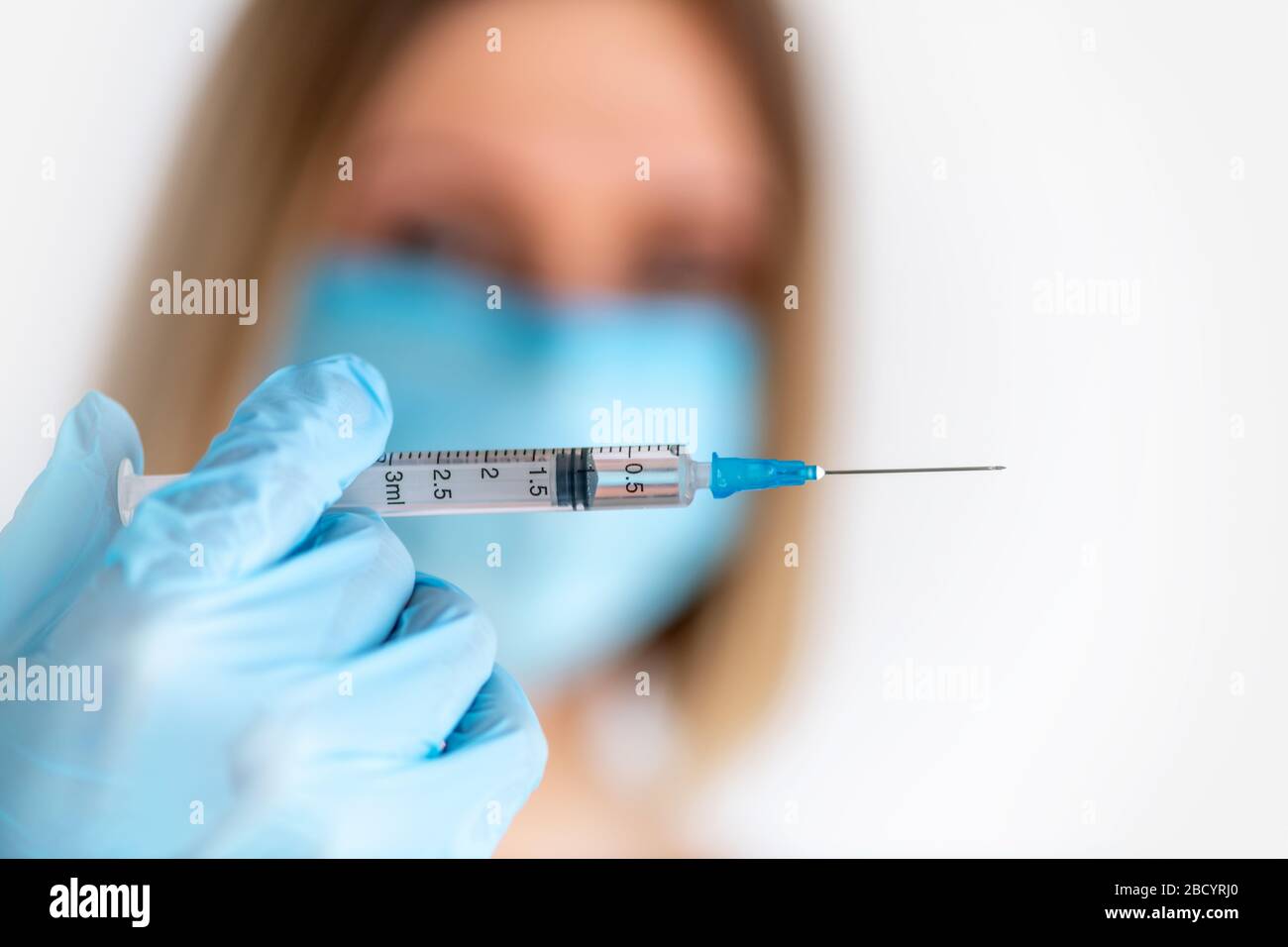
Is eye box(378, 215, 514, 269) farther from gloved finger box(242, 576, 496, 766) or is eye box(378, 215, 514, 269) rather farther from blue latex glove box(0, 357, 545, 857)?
gloved finger box(242, 576, 496, 766)

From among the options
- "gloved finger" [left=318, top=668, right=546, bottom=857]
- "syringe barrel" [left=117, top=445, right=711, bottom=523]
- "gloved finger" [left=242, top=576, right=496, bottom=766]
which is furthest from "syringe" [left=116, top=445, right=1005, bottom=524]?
"gloved finger" [left=318, top=668, right=546, bottom=857]

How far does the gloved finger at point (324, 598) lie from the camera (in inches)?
32.8

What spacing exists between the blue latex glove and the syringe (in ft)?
0.22

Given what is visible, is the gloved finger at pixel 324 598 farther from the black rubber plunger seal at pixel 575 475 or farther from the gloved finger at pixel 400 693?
the black rubber plunger seal at pixel 575 475

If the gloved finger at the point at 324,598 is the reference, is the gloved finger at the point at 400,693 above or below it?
below

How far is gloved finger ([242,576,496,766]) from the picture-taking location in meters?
0.82

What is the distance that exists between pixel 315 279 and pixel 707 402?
0.52 metres

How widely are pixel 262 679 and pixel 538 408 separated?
0.47 m

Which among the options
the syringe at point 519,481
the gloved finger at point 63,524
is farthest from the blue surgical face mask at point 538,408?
the gloved finger at point 63,524

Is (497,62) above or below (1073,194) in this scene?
above

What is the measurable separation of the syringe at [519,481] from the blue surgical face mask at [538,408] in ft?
0.44

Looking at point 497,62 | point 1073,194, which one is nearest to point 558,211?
point 497,62
